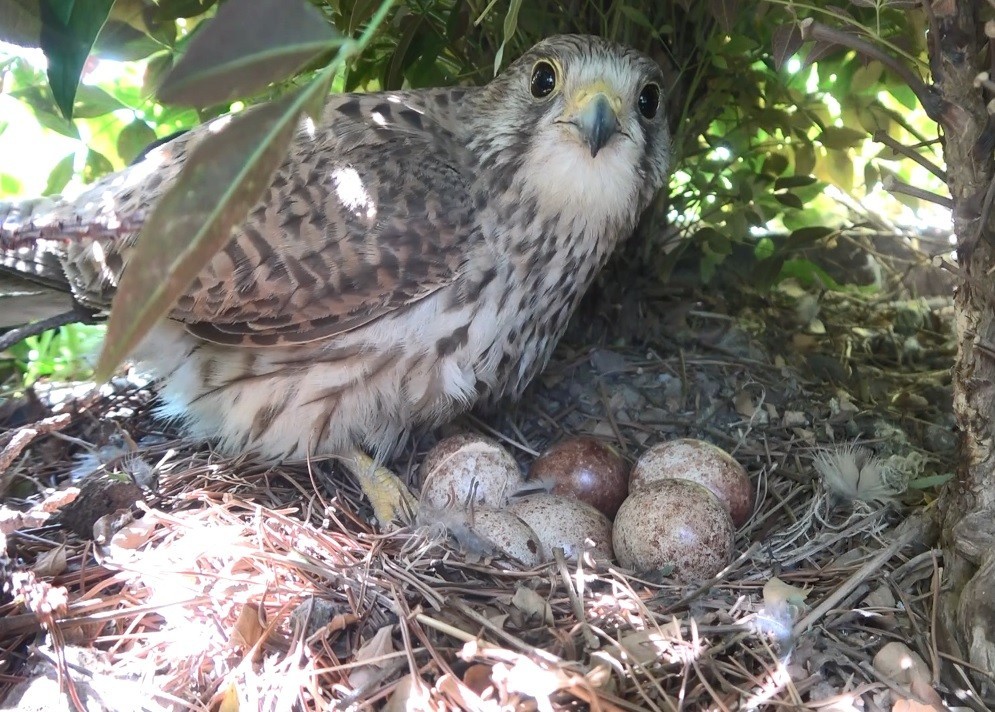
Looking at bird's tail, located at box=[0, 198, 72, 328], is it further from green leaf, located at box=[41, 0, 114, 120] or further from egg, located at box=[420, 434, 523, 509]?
egg, located at box=[420, 434, 523, 509]

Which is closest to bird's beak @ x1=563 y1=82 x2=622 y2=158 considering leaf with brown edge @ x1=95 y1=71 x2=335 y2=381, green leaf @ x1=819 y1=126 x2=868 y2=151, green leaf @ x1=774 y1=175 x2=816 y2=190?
green leaf @ x1=774 y1=175 x2=816 y2=190

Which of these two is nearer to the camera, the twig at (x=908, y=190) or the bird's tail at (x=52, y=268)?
the twig at (x=908, y=190)

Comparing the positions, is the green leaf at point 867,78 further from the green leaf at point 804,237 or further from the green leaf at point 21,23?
the green leaf at point 21,23

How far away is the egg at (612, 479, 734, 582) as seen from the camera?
181cm

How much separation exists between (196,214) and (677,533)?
141 cm

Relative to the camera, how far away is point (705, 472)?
205cm

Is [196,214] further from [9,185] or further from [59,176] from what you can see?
[9,185]

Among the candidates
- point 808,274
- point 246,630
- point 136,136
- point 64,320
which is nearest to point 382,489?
point 246,630

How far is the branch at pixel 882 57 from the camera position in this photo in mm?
1448

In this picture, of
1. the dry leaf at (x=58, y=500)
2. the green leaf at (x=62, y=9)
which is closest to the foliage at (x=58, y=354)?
the dry leaf at (x=58, y=500)

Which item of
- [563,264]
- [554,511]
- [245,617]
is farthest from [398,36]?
[245,617]

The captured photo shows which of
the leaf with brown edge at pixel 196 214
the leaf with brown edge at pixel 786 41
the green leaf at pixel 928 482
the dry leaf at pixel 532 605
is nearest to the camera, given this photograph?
the leaf with brown edge at pixel 196 214

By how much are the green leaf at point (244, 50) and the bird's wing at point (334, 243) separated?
1.22 meters

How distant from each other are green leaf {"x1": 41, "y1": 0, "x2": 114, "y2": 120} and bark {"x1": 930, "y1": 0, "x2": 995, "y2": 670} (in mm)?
1700
